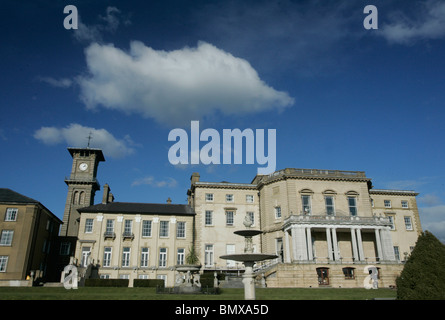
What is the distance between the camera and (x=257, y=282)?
32.7 metres

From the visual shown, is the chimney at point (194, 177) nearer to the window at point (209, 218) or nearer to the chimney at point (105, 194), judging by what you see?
the window at point (209, 218)

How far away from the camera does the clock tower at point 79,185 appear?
51094mm

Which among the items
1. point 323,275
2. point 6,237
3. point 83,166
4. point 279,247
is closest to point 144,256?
point 6,237

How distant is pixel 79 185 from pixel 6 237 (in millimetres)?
18626

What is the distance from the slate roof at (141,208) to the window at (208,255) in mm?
4772

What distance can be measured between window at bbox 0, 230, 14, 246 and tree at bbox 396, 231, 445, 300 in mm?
37979

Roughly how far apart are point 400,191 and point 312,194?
15.9 m

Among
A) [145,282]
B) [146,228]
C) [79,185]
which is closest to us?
[145,282]

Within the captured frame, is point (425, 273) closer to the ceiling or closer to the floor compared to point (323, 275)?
closer to the ceiling

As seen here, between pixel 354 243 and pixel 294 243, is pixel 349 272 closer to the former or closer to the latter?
pixel 354 243

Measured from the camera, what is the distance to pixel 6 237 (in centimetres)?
3594

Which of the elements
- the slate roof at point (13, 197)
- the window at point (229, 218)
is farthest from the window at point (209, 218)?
the slate roof at point (13, 197)

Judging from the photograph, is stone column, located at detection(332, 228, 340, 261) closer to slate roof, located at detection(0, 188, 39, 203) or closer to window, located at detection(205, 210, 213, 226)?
window, located at detection(205, 210, 213, 226)
